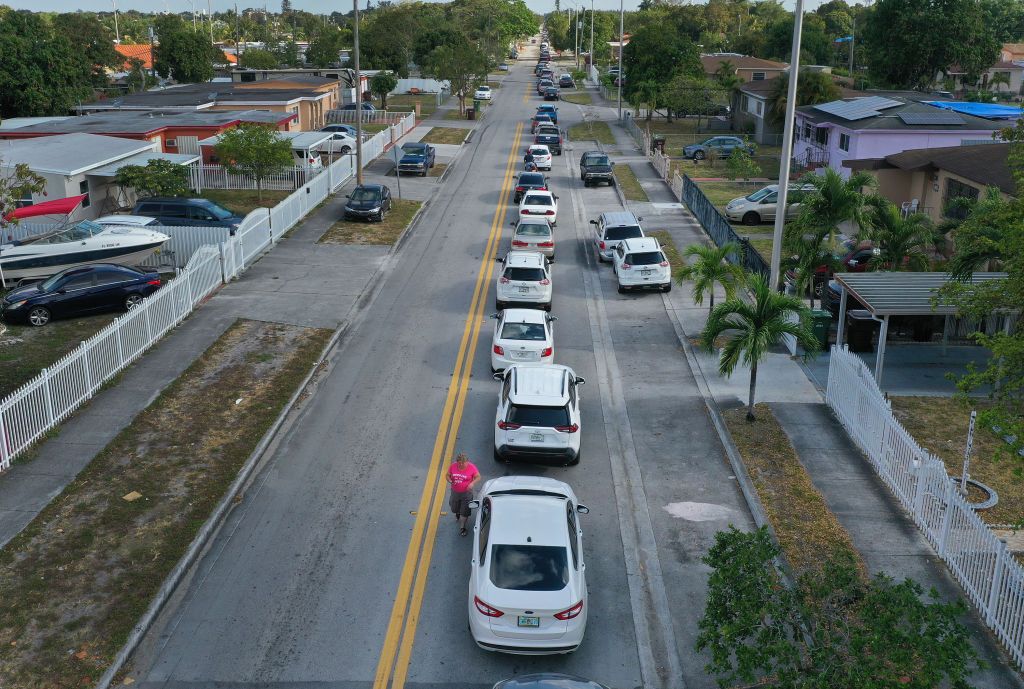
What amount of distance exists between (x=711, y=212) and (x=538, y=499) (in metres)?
24.4

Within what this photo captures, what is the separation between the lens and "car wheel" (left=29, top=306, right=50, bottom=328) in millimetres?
24156

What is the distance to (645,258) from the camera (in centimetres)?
2809

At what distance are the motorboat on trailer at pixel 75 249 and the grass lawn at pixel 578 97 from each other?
65801 millimetres

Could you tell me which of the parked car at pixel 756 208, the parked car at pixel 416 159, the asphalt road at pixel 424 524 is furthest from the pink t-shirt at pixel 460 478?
the parked car at pixel 416 159

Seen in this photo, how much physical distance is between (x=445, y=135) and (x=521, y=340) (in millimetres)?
44696

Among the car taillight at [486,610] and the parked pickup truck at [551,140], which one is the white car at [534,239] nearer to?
the car taillight at [486,610]

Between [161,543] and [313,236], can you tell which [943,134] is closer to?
[313,236]

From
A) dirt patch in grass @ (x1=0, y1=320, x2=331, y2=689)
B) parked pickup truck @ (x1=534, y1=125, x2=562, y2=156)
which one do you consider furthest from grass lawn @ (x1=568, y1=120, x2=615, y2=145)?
dirt patch in grass @ (x1=0, y1=320, x2=331, y2=689)

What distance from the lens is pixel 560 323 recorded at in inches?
1003

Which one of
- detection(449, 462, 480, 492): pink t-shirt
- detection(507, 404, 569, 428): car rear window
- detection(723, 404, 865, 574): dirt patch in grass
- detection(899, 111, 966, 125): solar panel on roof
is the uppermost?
detection(899, 111, 966, 125): solar panel on roof

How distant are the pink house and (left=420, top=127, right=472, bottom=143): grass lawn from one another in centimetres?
2393

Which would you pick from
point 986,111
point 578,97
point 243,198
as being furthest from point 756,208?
point 578,97

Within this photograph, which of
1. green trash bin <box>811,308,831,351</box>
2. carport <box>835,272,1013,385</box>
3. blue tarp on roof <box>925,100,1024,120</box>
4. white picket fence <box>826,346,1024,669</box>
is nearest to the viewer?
white picket fence <box>826,346,1024,669</box>

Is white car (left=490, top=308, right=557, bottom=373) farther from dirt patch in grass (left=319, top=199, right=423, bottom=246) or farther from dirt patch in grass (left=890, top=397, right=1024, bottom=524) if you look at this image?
dirt patch in grass (left=319, top=199, right=423, bottom=246)
